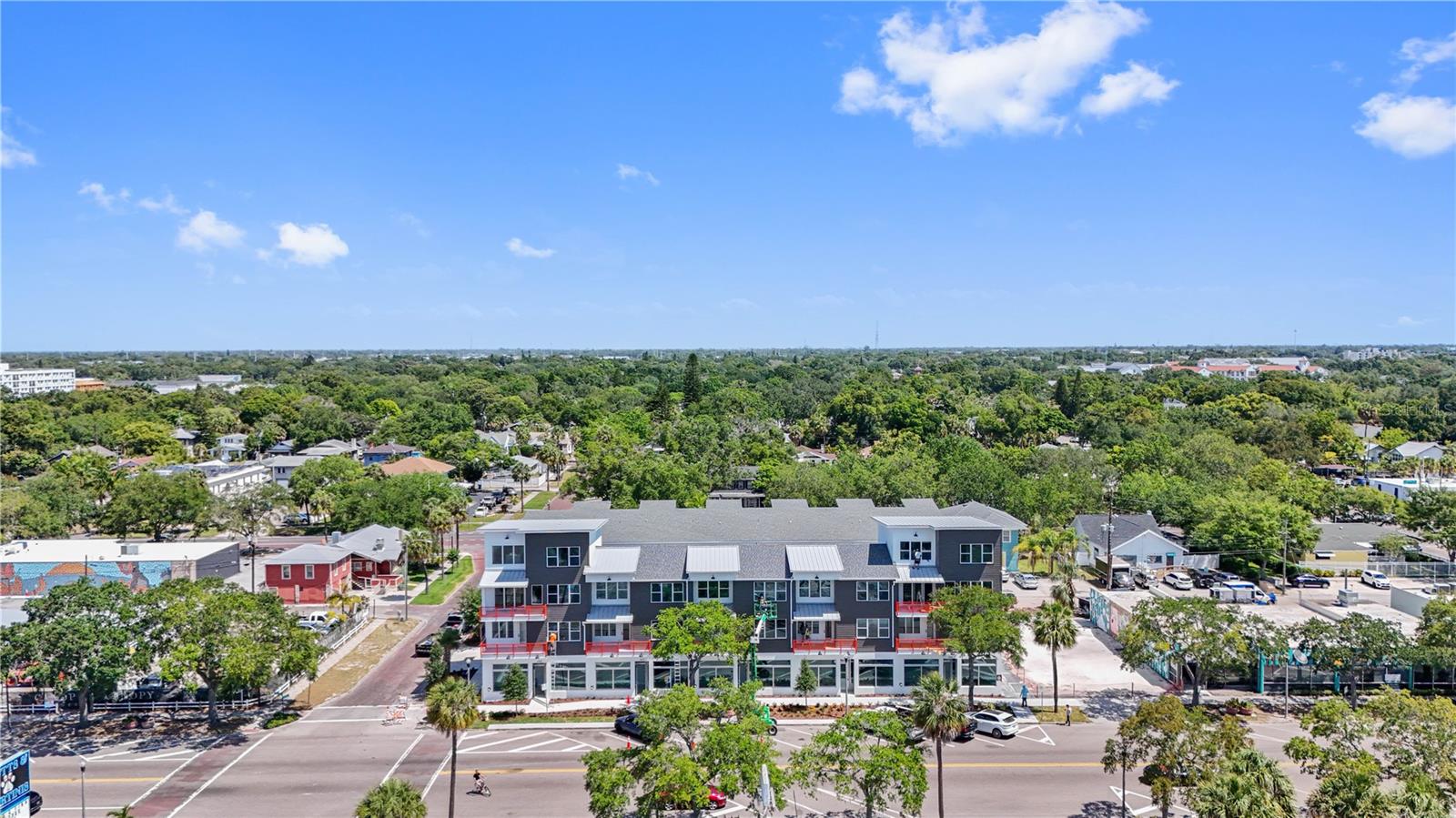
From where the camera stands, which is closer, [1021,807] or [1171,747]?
[1171,747]

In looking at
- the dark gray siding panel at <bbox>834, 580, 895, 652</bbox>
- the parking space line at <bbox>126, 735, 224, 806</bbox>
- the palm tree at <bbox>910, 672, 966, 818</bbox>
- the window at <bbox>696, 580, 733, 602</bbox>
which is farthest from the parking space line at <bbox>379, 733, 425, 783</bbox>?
the palm tree at <bbox>910, 672, 966, 818</bbox>

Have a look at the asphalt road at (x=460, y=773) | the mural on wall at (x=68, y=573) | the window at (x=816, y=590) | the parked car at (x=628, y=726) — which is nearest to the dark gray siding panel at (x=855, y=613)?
the window at (x=816, y=590)

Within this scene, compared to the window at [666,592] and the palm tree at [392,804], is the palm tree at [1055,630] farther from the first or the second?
the palm tree at [392,804]

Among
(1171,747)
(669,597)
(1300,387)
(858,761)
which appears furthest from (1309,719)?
(1300,387)

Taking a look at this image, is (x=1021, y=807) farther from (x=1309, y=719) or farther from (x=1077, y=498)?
(x=1077, y=498)

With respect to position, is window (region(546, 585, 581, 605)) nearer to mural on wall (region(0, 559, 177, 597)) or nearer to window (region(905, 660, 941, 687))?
window (region(905, 660, 941, 687))

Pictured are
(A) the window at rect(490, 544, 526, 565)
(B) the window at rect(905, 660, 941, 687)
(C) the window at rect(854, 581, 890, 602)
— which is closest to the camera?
(B) the window at rect(905, 660, 941, 687)
